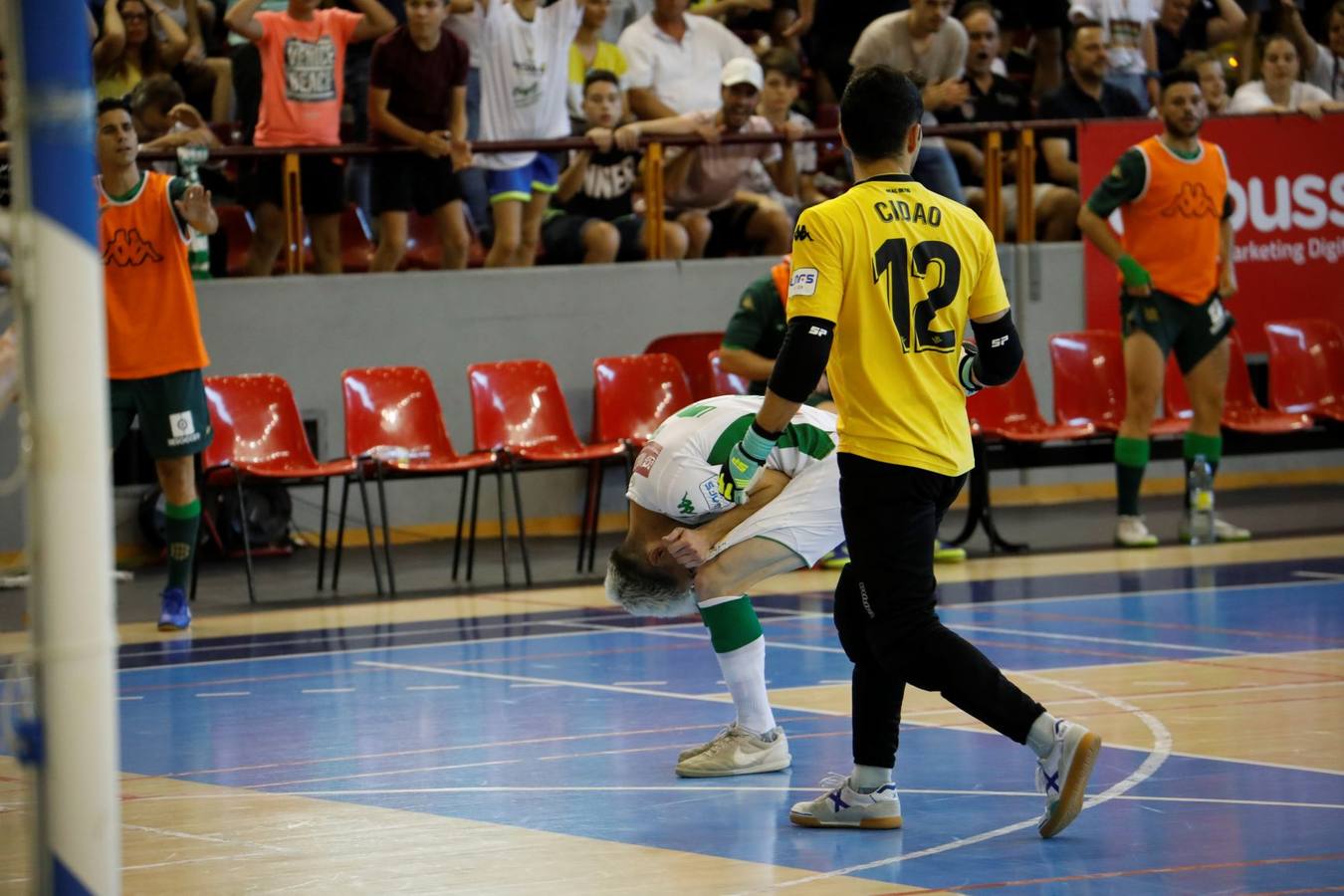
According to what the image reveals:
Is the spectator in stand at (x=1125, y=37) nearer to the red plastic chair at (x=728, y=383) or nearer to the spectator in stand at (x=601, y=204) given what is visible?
the spectator in stand at (x=601, y=204)

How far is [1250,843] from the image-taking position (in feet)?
15.5

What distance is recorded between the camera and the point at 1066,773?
4.78 m

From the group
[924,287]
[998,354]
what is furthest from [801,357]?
[998,354]

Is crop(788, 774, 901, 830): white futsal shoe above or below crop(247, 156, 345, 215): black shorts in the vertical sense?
below

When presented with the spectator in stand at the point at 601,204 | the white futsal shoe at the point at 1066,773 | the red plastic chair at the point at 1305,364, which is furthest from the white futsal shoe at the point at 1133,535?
the white futsal shoe at the point at 1066,773

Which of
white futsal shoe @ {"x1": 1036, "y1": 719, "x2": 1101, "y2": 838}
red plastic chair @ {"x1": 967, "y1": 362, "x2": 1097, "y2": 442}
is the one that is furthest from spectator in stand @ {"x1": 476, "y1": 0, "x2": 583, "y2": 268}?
white futsal shoe @ {"x1": 1036, "y1": 719, "x2": 1101, "y2": 838}

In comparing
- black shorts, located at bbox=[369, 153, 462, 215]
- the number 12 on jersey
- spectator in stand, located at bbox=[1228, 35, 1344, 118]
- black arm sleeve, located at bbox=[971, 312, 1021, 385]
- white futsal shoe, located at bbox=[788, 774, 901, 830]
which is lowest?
white futsal shoe, located at bbox=[788, 774, 901, 830]

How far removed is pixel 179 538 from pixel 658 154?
15.0 ft

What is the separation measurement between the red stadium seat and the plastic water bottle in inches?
117

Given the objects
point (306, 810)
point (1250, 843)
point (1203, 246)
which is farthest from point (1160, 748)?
point (1203, 246)

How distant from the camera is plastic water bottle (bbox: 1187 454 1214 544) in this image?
11.4 meters

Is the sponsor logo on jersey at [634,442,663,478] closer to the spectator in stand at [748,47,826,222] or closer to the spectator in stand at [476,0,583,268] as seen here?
the spectator in stand at [476,0,583,268]

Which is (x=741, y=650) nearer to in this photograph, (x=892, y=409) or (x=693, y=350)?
(x=892, y=409)

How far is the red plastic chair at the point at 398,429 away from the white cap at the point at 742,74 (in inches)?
118
